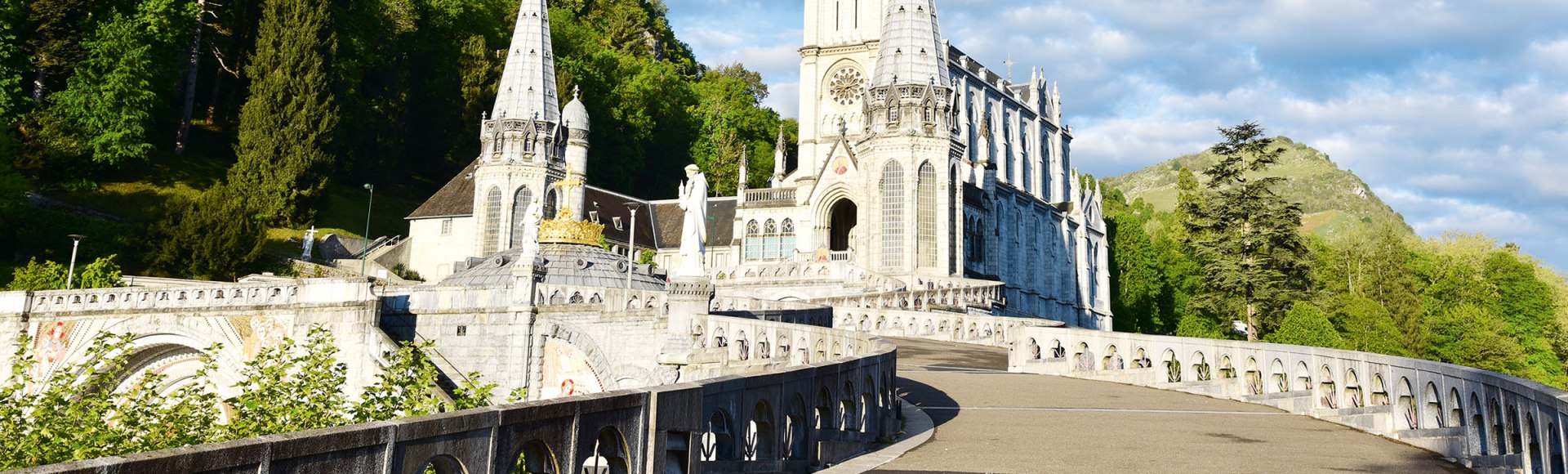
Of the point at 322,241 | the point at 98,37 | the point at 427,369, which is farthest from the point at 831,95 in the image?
the point at 427,369

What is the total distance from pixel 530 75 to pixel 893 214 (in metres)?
20.0

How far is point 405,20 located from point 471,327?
40725mm

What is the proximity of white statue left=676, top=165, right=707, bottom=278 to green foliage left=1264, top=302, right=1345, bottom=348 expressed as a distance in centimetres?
2374

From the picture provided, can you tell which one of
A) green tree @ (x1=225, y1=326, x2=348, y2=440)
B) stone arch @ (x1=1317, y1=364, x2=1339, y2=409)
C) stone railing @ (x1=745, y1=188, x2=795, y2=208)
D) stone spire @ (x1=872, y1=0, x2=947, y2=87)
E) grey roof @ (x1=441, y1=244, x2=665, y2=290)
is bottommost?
green tree @ (x1=225, y1=326, x2=348, y2=440)

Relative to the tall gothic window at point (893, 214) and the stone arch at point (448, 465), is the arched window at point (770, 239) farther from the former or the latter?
the stone arch at point (448, 465)

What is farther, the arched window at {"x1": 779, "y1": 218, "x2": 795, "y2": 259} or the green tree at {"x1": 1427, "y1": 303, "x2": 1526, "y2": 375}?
the arched window at {"x1": 779, "y1": 218, "x2": 795, "y2": 259}

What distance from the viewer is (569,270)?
130ft

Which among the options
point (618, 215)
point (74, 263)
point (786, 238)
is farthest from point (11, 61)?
point (786, 238)

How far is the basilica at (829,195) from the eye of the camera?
5231 cm

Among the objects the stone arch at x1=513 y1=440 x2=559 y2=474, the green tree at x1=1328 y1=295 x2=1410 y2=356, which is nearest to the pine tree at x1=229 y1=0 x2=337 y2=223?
the green tree at x1=1328 y1=295 x2=1410 y2=356

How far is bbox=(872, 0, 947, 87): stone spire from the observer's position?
5478 cm

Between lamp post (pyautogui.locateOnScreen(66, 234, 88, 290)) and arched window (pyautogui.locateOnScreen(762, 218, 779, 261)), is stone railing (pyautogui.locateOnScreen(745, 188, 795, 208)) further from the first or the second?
lamp post (pyautogui.locateOnScreen(66, 234, 88, 290))

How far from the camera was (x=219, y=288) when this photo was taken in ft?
116

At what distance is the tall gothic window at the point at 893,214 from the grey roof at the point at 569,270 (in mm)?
13393
